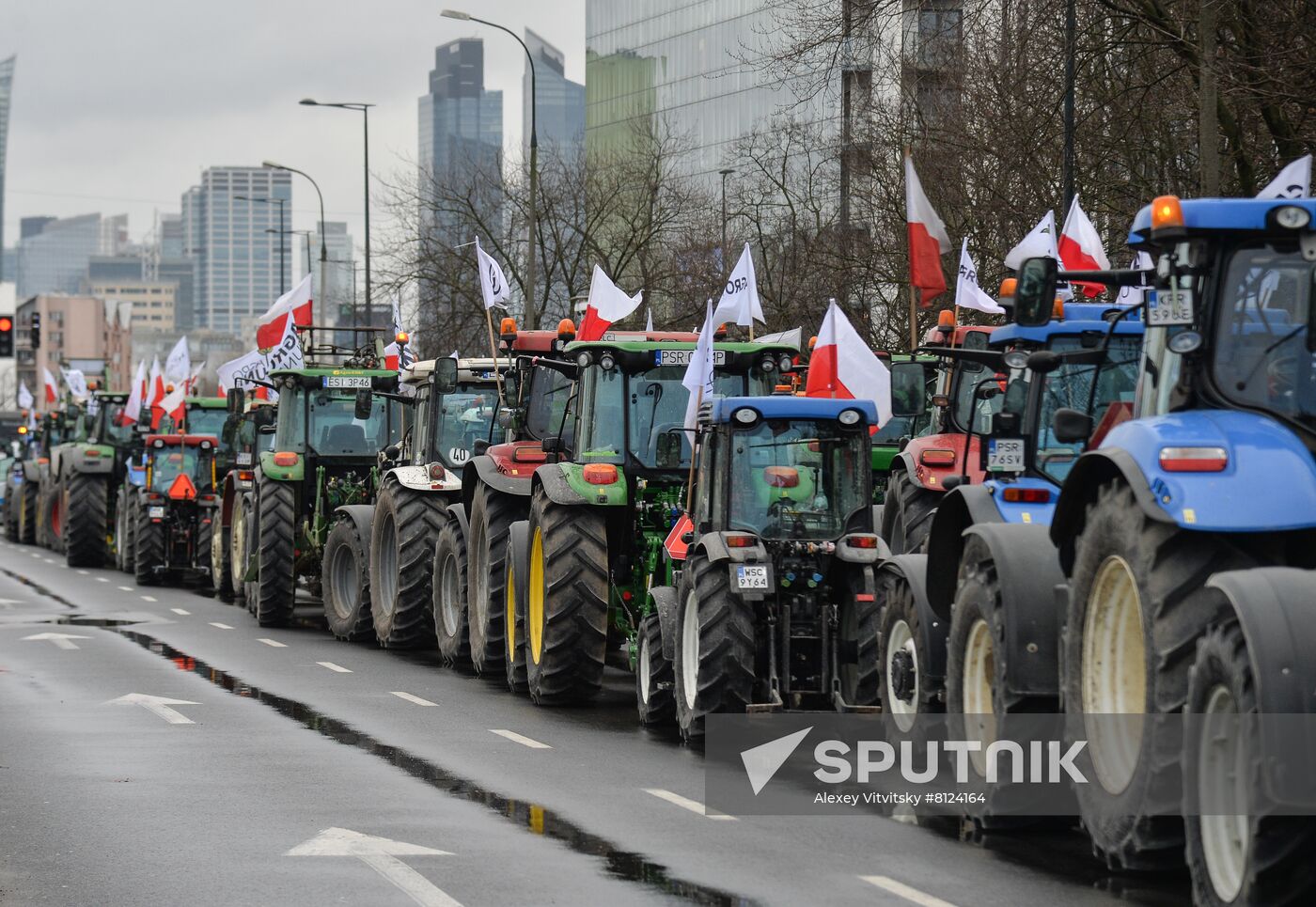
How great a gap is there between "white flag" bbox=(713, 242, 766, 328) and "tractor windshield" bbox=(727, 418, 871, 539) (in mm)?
3560

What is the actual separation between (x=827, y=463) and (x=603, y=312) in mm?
4964

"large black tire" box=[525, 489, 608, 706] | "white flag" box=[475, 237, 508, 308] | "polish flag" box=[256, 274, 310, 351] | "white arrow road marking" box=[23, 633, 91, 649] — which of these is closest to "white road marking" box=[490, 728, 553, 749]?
"large black tire" box=[525, 489, 608, 706]

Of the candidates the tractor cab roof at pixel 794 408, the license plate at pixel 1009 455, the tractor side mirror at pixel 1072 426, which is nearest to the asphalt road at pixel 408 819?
the tractor side mirror at pixel 1072 426

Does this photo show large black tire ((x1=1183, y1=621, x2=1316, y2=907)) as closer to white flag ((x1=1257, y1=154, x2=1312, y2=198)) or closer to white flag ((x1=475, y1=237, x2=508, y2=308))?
white flag ((x1=1257, y1=154, x2=1312, y2=198))

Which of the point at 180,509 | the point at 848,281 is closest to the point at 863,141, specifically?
the point at 848,281

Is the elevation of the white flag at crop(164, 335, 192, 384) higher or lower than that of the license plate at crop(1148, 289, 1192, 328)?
lower

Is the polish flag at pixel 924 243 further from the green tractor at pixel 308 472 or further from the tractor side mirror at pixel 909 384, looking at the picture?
the green tractor at pixel 308 472

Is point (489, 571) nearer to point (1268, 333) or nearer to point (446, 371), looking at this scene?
point (446, 371)

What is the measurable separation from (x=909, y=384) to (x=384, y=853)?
618 cm

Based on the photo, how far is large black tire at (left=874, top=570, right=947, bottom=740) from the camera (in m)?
11.0

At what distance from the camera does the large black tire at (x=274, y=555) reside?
24000mm

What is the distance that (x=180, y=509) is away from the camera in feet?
107

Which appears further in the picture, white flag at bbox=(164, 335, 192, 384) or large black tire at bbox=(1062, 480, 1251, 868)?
white flag at bbox=(164, 335, 192, 384)

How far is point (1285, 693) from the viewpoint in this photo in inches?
281
